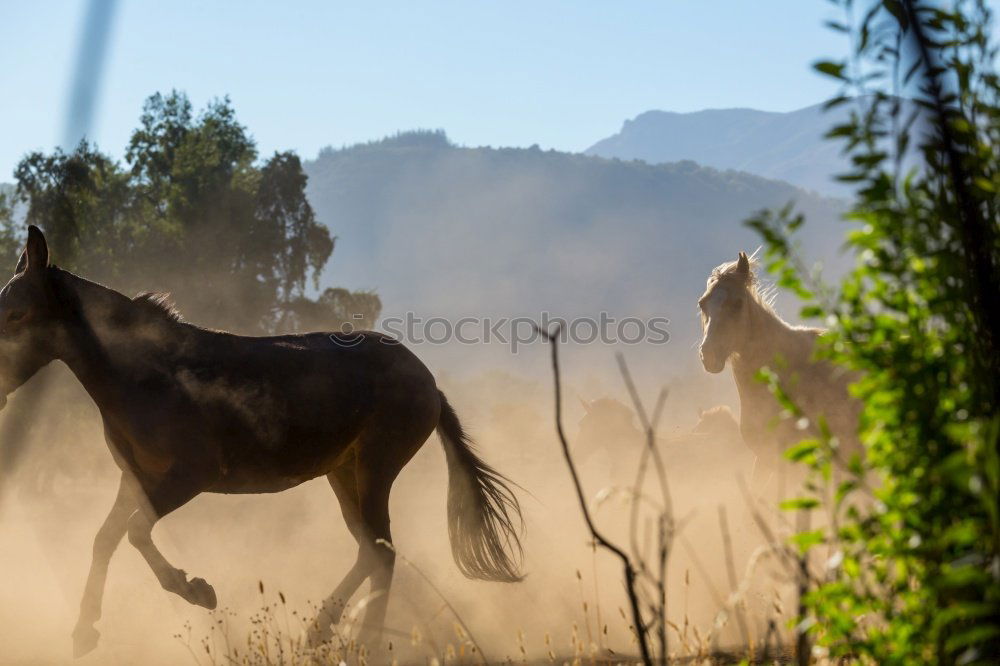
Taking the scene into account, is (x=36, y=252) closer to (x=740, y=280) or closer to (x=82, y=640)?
(x=82, y=640)

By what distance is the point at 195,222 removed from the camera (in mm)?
22922

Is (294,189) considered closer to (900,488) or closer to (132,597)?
(132,597)

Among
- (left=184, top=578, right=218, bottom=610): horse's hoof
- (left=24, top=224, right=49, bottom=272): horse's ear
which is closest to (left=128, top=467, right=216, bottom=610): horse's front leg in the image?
(left=184, top=578, right=218, bottom=610): horse's hoof

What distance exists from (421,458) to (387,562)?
1725cm

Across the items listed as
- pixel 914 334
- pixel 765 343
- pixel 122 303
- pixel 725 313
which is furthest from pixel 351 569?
pixel 914 334

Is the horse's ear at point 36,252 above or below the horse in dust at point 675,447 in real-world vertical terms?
above

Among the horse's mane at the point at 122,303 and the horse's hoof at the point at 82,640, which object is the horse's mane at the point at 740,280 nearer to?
the horse's mane at the point at 122,303

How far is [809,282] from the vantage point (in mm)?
2467

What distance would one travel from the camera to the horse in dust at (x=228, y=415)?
612cm

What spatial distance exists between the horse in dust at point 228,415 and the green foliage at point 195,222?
1486cm

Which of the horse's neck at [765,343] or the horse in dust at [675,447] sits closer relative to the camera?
the horse's neck at [765,343]

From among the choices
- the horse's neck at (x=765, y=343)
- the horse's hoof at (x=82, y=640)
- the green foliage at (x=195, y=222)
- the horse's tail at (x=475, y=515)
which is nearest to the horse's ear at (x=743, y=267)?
the horse's neck at (x=765, y=343)

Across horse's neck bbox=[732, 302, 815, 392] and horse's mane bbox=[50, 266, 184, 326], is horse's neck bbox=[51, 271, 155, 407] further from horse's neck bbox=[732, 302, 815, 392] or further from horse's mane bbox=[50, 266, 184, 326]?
horse's neck bbox=[732, 302, 815, 392]

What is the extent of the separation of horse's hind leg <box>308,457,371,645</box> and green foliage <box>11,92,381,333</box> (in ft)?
48.4
